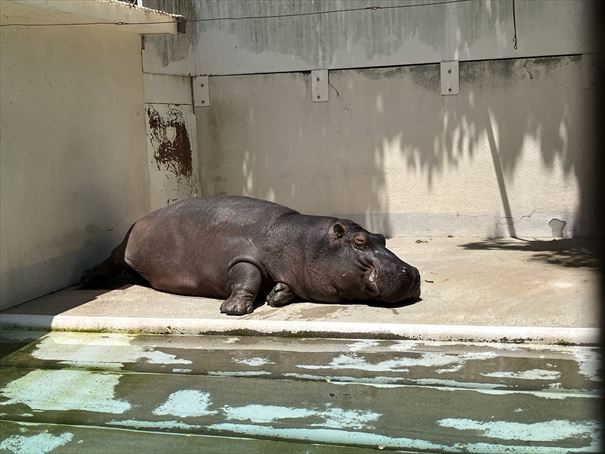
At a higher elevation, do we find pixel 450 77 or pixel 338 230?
pixel 450 77

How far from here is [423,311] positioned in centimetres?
634

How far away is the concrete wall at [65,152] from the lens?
719 cm

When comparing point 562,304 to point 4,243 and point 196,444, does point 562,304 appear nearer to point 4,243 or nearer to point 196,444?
point 196,444

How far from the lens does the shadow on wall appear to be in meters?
9.62

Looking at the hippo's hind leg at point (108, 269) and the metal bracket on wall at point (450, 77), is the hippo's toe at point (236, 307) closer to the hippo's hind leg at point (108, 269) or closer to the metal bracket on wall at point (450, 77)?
the hippo's hind leg at point (108, 269)

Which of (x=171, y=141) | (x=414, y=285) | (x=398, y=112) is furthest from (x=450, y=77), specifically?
(x=414, y=285)

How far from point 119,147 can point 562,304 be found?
535 centimetres

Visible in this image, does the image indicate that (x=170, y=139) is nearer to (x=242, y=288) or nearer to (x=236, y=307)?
(x=242, y=288)

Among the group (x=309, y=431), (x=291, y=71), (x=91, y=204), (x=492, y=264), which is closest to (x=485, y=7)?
(x=291, y=71)

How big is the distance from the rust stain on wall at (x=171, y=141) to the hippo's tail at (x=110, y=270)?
7.14 ft

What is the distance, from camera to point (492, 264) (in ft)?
26.4

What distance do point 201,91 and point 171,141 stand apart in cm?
102

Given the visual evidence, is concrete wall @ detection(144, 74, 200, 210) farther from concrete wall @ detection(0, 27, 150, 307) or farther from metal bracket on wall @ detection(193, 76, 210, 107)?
concrete wall @ detection(0, 27, 150, 307)

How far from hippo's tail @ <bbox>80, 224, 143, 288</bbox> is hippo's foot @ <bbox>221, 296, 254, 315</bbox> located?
1728 mm
